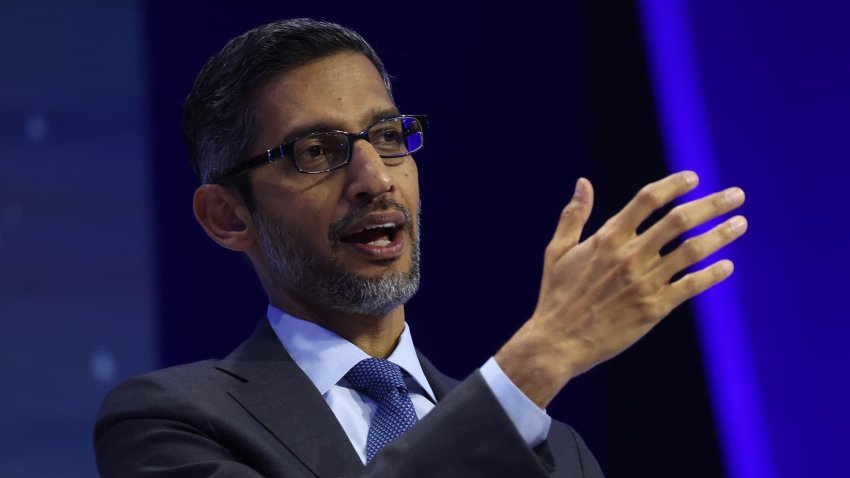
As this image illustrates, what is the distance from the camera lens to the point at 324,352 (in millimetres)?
1823

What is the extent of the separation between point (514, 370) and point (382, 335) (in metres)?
0.56

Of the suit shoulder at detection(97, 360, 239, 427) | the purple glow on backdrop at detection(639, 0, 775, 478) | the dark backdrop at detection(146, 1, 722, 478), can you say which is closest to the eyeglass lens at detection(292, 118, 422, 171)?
the suit shoulder at detection(97, 360, 239, 427)

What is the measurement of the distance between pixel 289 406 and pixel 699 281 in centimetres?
67

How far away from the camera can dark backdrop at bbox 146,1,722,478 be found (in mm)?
2814

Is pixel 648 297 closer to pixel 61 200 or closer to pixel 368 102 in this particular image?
pixel 368 102

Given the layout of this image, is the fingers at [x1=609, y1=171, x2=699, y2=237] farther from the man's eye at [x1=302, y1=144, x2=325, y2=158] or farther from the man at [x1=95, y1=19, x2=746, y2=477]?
the man's eye at [x1=302, y1=144, x2=325, y2=158]

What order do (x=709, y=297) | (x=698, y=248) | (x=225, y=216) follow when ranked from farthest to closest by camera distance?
(x=709, y=297), (x=225, y=216), (x=698, y=248)

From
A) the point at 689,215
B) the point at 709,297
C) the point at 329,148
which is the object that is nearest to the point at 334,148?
the point at 329,148

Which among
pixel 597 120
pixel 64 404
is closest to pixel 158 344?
pixel 64 404

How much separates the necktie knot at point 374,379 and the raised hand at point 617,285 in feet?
1.46

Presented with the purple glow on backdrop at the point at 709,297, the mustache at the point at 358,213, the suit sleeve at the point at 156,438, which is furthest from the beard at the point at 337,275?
the purple glow on backdrop at the point at 709,297

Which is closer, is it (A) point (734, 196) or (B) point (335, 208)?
(A) point (734, 196)

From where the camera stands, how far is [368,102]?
191cm

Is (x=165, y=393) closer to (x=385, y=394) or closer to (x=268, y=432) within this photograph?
(x=268, y=432)
